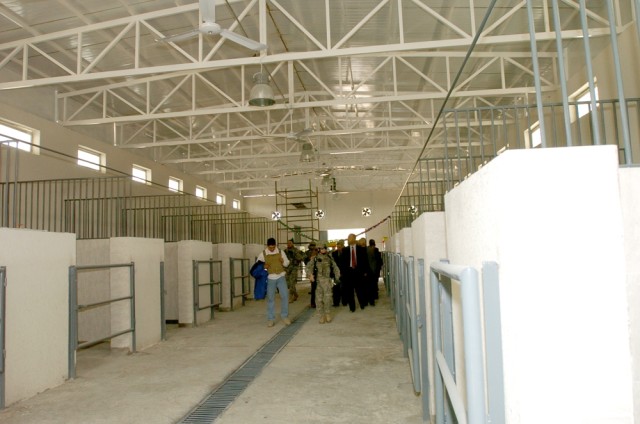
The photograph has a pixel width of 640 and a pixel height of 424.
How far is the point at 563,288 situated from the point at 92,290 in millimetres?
7024

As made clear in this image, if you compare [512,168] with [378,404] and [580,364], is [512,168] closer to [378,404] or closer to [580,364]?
[580,364]

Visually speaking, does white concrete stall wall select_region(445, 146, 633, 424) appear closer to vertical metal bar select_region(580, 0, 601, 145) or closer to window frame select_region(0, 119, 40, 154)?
vertical metal bar select_region(580, 0, 601, 145)

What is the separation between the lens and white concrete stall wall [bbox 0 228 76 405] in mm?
4234

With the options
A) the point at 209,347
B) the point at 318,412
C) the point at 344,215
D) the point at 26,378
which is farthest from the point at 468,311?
the point at 344,215

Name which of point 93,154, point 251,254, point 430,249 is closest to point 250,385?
point 430,249

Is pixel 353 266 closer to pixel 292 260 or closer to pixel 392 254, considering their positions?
pixel 392 254

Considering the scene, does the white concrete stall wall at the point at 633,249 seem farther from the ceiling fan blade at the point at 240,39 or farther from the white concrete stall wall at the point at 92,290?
the white concrete stall wall at the point at 92,290

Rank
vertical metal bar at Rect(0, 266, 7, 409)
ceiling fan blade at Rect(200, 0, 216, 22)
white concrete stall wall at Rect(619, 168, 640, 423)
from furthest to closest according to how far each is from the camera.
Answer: ceiling fan blade at Rect(200, 0, 216, 22) < vertical metal bar at Rect(0, 266, 7, 409) < white concrete stall wall at Rect(619, 168, 640, 423)

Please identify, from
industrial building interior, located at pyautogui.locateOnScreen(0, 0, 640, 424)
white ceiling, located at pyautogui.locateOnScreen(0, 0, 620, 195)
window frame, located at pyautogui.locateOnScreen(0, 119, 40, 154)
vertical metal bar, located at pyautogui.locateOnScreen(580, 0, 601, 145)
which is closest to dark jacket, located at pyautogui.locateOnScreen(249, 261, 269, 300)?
industrial building interior, located at pyautogui.locateOnScreen(0, 0, 640, 424)

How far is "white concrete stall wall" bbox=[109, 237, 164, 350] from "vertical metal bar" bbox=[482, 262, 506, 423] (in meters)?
5.78

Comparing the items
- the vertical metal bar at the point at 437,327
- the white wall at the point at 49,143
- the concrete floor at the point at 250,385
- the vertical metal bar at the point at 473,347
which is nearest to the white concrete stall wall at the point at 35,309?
the concrete floor at the point at 250,385

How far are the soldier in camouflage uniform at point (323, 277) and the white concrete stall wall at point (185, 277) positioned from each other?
2128 millimetres

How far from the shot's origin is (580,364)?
4.09 feet

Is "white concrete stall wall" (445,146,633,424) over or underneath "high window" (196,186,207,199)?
underneath
